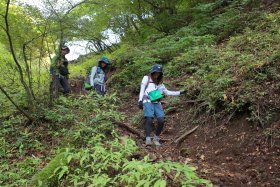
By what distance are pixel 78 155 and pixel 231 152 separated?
279cm

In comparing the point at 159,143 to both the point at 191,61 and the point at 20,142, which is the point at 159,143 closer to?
the point at 20,142

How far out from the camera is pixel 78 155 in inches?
182

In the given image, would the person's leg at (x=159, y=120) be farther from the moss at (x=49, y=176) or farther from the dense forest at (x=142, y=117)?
the moss at (x=49, y=176)

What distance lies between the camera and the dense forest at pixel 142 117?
456cm

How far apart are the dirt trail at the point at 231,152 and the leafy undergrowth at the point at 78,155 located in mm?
855

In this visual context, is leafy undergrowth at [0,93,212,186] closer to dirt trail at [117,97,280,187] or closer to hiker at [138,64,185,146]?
hiker at [138,64,185,146]

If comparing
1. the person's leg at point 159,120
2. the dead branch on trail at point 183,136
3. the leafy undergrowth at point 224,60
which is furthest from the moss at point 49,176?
the leafy undergrowth at point 224,60

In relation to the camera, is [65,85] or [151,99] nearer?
[151,99]

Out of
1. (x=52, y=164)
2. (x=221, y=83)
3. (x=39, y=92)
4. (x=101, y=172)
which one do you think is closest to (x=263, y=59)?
(x=221, y=83)

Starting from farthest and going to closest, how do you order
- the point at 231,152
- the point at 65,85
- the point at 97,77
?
the point at 65,85 < the point at 97,77 < the point at 231,152

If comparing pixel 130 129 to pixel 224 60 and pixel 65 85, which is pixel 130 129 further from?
pixel 65 85

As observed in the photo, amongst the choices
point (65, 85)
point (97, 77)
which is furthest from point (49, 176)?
point (65, 85)

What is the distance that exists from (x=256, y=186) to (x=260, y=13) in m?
7.76

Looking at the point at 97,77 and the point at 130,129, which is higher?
the point at 97,77
